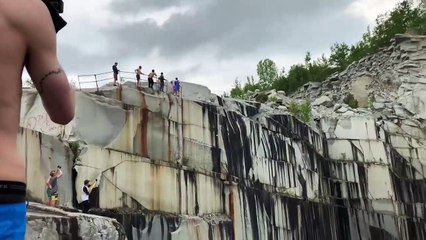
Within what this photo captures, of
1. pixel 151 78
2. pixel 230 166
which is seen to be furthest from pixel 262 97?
pixel 151 78

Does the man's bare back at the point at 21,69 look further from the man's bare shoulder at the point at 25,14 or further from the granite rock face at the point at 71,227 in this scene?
the granite rock face at the point at 71,227

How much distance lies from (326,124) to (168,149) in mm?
14021

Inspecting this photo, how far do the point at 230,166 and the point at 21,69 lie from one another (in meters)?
14.8

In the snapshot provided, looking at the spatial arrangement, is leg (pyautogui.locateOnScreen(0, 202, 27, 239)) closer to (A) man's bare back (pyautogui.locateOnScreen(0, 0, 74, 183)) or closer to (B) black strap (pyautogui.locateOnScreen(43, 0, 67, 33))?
(A) man's bare back (pyautogui.locateOnScreen(0, 0, 74, 183))

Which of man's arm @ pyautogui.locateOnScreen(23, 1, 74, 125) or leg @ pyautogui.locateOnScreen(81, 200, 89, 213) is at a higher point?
man's arm @ pyautogui.locateOnScreen(23, 1, 74, 125)

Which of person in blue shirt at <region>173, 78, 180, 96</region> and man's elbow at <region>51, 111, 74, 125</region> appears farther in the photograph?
person in blue shirt at <region>173, 78, 180, 96</region>

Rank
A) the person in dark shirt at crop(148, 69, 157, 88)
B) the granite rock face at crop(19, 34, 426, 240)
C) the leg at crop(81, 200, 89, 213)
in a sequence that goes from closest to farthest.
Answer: the leg at crop(81, 200, 89, 213) < the granite rock face at crop(19, 34, 426, 240) < the person in dark shirt at crop(148, 69, 157, 88)

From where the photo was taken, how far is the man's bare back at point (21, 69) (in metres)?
1.73

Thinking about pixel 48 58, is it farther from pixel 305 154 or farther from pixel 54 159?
pixel 305 154

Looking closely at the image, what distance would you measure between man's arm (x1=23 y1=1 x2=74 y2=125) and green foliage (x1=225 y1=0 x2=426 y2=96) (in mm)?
46808

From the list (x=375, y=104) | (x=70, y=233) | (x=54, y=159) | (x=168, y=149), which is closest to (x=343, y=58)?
(x=375, y=104)

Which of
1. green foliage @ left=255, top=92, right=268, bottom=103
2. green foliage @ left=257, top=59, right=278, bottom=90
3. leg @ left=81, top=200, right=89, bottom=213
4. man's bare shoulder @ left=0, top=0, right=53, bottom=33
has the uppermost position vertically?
green foliage @ left=257, top=59, right=278, bottom=90

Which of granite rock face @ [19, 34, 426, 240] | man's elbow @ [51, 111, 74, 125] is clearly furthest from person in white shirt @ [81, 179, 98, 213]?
man's elbow @ [51, 111, 74, 125]

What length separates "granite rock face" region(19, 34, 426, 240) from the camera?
12.2m
